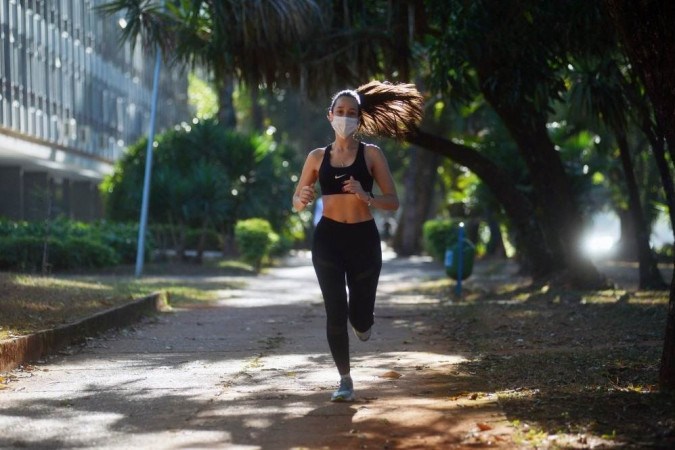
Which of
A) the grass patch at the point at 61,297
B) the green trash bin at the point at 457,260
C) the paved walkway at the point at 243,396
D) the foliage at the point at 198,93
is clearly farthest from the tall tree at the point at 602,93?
the foliage at the point at 198,93

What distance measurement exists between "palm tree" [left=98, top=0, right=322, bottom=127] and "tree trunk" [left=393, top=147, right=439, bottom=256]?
2188 cm

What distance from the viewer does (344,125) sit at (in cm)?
771

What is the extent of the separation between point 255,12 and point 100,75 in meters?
32.9

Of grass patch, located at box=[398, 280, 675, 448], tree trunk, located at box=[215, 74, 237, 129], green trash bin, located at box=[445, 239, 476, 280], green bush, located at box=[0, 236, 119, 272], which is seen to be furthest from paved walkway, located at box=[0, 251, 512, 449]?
tree trunk, located at box=[215, 74, 237, 129]

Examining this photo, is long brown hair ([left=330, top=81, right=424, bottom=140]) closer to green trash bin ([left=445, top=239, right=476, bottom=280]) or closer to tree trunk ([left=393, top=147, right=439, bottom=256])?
green trash bin ([left=445, top=239, right=476, bottom=280])

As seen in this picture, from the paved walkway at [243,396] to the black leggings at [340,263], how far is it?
414mm

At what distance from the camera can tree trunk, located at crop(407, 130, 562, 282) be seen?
20.1 m

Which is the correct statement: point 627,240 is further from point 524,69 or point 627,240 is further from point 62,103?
point 524,69

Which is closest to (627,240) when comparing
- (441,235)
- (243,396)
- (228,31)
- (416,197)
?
(416,197)

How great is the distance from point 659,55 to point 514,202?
1311 cm

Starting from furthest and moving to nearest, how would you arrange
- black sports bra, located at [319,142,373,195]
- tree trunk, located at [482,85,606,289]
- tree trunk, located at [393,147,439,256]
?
tree trunk, located at [393,147,439,256]
tree trunk, located at [482,85,606,289]
black sports bra, located at [319,142,373,195]

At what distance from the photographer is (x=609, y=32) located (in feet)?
52.1

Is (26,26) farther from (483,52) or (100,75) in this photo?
(483,52)

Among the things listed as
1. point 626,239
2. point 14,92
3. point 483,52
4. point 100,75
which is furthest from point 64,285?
point 100,75
